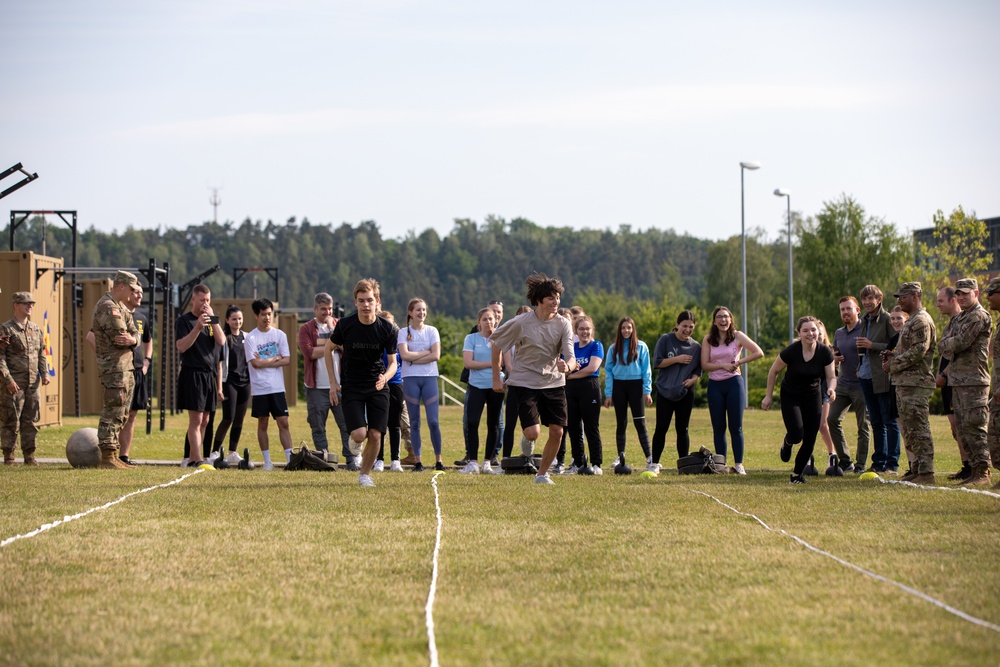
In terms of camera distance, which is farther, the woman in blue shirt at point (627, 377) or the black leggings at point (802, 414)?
the woman in blue shirt at point (627, 377)

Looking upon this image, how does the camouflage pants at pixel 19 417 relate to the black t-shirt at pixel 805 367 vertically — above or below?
below

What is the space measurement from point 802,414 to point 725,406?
1.72 metres

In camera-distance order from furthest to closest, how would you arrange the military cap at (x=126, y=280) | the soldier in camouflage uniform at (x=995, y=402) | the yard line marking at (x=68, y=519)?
the military cap at (x=126, y=280) < the soldier in camouflage uniform at (x=995, y=402) < the yard line marking at (x=68, y=519)

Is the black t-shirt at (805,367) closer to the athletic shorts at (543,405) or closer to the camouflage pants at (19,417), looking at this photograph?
the athletic shorts at (543,405)

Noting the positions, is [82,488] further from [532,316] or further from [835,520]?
[835,520]

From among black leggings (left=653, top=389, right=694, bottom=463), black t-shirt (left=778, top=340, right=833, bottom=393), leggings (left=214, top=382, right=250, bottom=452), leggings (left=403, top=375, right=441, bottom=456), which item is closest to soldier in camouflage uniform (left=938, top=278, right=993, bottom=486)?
black t-shirt (left=778, top=340, right=833, bottom=393)

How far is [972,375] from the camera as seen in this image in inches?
437

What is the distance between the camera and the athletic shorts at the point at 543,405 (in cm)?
1133

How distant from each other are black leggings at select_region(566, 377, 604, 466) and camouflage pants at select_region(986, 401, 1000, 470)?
432 cm

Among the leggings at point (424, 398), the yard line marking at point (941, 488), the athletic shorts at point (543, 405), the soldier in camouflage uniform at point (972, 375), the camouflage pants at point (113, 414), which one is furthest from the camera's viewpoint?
the leggings at point (424, 398)

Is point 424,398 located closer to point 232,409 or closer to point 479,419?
point 479,419

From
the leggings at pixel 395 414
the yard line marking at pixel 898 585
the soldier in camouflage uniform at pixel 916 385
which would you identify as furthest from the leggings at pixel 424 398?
the yard line marking at pixel 898 585

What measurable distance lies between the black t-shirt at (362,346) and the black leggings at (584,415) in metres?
2.99

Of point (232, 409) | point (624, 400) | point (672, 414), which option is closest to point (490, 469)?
point (624, 400)
